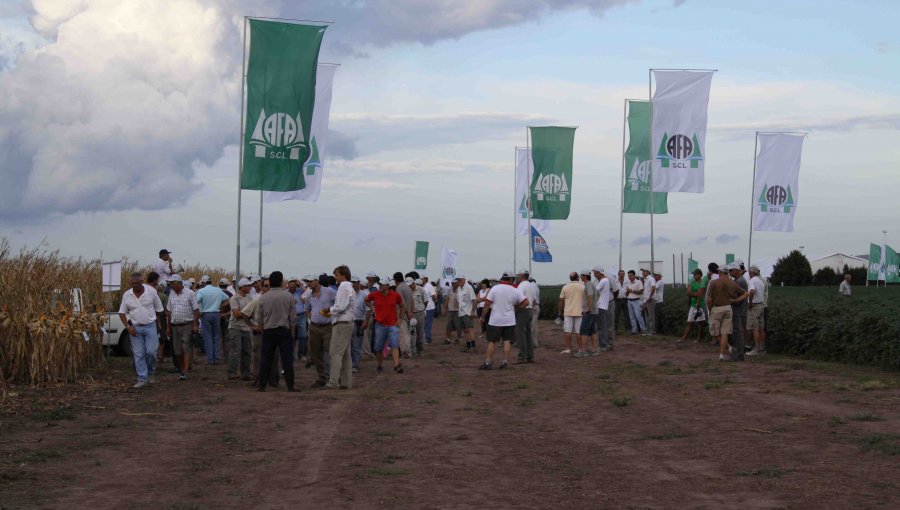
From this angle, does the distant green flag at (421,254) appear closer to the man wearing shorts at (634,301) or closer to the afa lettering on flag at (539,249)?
the afa lettering on flag at (539,249)

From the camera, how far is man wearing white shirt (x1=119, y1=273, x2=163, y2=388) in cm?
1669

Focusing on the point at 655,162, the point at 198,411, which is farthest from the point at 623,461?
the point at 655,162

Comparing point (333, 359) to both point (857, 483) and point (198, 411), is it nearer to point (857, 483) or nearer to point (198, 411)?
point (198, 411)

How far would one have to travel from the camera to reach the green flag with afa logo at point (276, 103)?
2050 cm

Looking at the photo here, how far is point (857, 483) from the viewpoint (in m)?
8.57

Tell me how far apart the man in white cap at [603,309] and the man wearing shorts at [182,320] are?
8860mm

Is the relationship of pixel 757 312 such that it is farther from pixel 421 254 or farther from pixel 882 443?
pixel 421 254

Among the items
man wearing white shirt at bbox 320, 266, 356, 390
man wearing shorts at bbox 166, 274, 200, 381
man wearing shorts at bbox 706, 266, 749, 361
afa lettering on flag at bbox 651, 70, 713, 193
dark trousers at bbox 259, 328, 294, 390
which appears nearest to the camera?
dark trousers at bbox 259, 328, 294, 390

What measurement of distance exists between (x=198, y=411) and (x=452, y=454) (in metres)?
5.07

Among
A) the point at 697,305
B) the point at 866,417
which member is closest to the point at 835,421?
the point at 866,417

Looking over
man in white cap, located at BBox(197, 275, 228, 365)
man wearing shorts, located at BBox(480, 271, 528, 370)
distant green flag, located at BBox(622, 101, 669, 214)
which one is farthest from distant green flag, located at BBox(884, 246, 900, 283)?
man in white cap, located at BBox(197, 275, 228, 365)

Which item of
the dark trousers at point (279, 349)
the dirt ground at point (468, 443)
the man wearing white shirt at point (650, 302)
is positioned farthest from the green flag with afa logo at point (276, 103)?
the man wearing white shirt at point (650, 302)

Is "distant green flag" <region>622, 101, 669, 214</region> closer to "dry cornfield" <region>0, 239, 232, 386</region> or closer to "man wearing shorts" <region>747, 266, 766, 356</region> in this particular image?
"man wearing shorts" <region>747, 266, 766, 356</region>

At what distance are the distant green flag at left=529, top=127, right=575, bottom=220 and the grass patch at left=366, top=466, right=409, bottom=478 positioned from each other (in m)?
23.2
